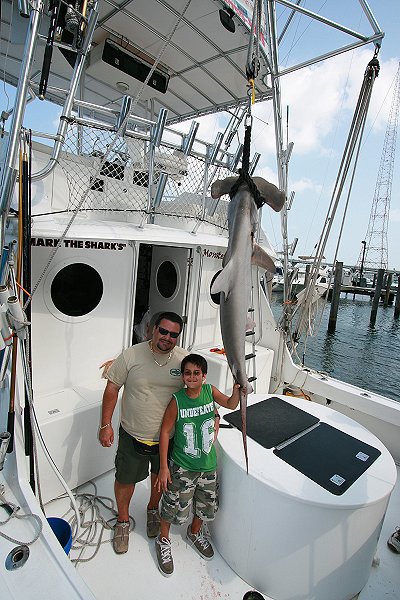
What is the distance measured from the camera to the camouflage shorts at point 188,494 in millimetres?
2393

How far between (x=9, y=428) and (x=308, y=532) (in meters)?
2.13

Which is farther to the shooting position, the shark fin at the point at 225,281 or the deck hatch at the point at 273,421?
the deck hatch at the point at 273,421

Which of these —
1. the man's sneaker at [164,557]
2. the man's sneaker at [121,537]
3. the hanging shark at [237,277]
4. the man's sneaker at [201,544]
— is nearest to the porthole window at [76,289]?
the man's sneaker at [121,537]

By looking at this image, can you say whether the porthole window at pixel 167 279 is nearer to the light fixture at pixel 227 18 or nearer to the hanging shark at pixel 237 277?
the light fixture at pixel 227 18

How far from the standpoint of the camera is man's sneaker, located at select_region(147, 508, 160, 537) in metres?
2.71

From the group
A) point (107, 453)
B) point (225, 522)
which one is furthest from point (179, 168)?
point (225, 522)

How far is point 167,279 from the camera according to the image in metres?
5.33

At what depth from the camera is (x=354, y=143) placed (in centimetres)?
286

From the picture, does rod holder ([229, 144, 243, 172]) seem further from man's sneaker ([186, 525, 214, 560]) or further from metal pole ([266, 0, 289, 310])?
man's sneaker ([186, 525, 214, 560])

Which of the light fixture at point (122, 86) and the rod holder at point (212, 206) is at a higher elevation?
the light fixture at point (122, 86)

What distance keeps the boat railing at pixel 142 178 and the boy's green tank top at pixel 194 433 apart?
6.95ft

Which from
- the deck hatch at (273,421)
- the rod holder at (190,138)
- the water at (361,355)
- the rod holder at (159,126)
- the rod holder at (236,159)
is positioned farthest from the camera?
the water at (361,355)

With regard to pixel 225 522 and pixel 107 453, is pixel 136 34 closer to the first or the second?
pixel 107 453

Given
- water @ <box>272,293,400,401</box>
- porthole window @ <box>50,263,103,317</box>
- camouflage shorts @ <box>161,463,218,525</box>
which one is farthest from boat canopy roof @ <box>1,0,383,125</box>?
water @ <box>272,293,400,401</box>
